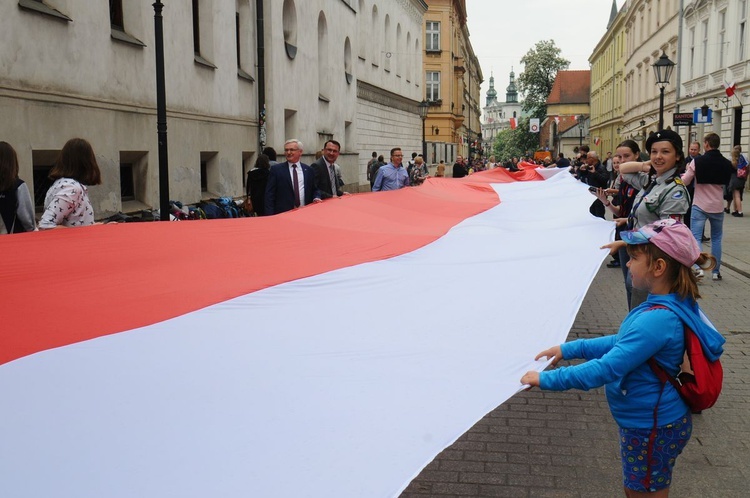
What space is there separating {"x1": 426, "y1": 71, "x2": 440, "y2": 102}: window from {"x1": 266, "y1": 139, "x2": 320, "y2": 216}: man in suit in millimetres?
60565

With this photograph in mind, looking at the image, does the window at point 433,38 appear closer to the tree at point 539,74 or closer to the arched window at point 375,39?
the arched window at point 375,39

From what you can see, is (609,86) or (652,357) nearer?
(652,357)

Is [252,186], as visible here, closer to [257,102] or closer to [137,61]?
[137,61]

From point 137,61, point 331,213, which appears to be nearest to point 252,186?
point 137,61

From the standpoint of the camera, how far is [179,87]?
1556cm

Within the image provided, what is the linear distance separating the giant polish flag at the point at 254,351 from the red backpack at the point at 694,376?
1.97 feet

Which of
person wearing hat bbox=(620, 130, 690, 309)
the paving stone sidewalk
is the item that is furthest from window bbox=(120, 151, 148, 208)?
person wearing hat bbox=(620, 130, 690, 309)

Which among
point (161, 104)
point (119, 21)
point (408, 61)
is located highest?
point (408, 61)

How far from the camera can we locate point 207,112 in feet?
55.7

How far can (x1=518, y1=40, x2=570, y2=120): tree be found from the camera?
363ft

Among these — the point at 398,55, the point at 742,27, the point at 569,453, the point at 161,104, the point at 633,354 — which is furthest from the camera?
the point at 398,55

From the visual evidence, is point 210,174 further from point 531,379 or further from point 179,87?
point 531,379

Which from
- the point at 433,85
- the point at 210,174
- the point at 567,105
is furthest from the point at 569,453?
the point at 567,105

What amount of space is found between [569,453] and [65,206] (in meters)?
3.85
